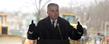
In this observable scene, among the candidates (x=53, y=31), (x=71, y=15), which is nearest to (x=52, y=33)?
(x=53, y=31)

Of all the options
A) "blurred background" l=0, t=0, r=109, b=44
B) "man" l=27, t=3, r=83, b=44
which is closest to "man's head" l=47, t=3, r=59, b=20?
"man" l=27, t=3, r=83, b=44

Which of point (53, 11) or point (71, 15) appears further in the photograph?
point (71, 15)

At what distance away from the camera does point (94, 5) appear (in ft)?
15.2

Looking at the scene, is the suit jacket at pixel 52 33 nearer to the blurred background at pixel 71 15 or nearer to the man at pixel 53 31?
the man at pixel 53 31

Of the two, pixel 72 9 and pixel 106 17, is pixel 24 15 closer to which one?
pixel 72 9

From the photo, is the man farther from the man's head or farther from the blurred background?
the blurred background

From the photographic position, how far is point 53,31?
146 cm

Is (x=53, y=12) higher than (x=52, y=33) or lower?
higher

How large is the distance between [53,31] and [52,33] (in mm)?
11

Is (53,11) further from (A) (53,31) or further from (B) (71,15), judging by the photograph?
(B) (71,15)

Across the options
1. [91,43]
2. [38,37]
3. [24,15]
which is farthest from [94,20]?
[38,37]


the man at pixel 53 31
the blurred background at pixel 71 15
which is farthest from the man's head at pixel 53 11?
the blurred background at pixel 71 15

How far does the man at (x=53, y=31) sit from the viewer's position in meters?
1.45

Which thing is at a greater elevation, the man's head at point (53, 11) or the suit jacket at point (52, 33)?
the man's head at point (53, 11)
